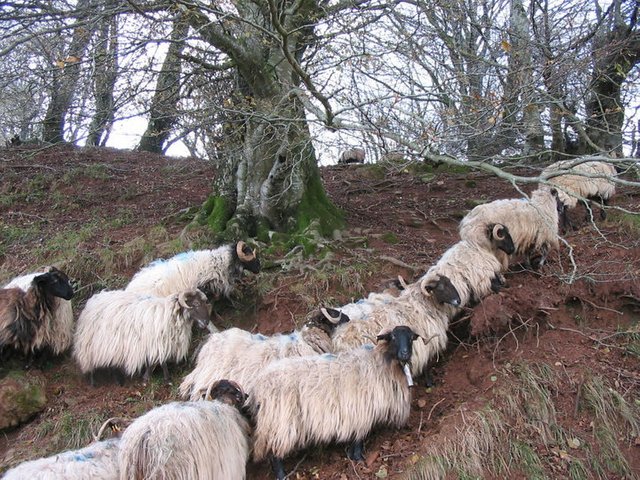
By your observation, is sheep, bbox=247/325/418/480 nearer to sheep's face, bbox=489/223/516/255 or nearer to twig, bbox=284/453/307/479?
twig, bbox=284/453/307/479

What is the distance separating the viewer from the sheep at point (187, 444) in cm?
376

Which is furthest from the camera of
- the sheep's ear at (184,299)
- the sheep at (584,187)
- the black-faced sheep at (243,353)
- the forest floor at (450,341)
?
the sheep at (584,187)

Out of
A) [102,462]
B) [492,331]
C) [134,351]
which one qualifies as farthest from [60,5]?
[492,331]

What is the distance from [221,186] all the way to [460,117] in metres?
4.72

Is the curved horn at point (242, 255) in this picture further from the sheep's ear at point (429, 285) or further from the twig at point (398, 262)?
the sheep's ear at point (429, 285)

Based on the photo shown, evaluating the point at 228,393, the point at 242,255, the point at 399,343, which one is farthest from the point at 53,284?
the point at 399,343

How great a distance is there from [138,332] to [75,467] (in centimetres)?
239

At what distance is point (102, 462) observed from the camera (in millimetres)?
3953

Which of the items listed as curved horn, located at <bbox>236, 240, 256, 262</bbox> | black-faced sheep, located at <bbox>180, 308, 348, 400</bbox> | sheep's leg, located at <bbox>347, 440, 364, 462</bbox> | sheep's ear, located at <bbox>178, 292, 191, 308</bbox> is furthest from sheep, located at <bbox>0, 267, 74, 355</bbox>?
sheep's leg, located at <bbox>347, 440, 364, 462</bbox>

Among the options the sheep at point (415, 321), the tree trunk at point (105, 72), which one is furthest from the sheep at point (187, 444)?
the tree trunk at point (105, 72)

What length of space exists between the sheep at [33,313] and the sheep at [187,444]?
9.46 feet

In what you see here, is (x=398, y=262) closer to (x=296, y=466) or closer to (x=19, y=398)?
(x=296, y=466)

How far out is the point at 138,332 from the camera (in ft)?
20.0

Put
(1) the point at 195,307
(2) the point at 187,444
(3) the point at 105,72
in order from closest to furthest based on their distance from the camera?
(2) the point at 187,444
(1) the point at 195,307
(3) the point at 105,72
